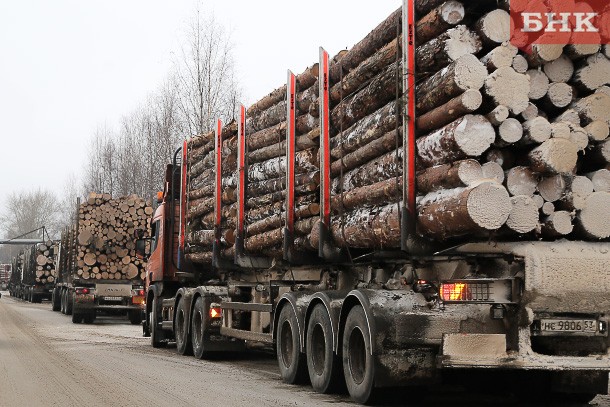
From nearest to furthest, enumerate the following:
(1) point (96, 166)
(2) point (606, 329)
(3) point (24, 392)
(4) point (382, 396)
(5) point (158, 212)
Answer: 1. (2) point (606, 329)
2. (4) point (382, 396)
3. (3) point (24, 392)
4. (5) point (158, 212)
5. (1) point (96, 166)

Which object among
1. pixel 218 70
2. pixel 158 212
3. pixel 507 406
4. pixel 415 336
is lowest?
pixel 507 406

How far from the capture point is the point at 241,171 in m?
13.0

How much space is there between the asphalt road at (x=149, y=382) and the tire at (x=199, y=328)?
0.20 metres

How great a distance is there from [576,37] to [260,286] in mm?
6266

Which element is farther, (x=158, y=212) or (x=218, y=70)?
(x=218, y=70)

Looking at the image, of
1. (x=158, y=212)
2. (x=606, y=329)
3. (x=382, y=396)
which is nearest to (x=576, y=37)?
(x=606, y=329)

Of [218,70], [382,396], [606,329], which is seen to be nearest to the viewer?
[606,329]

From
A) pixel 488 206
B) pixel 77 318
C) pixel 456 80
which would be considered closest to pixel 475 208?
pixel 488 206

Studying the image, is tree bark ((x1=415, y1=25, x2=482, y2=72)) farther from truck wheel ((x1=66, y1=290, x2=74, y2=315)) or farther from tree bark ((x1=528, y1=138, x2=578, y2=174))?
truck wheel ((x1=66, y1=290, x2=74, y2=315))

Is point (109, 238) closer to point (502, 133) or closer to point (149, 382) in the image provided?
point (149, 382)

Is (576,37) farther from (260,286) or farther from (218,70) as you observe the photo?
(218,70)

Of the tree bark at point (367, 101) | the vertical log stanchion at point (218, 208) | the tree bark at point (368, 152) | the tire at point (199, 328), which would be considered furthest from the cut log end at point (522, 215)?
the tire at point (199, 328)

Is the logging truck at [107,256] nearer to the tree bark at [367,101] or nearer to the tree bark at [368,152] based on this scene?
the tree bark at [368,152]

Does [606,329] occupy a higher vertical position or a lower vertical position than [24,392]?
higher
